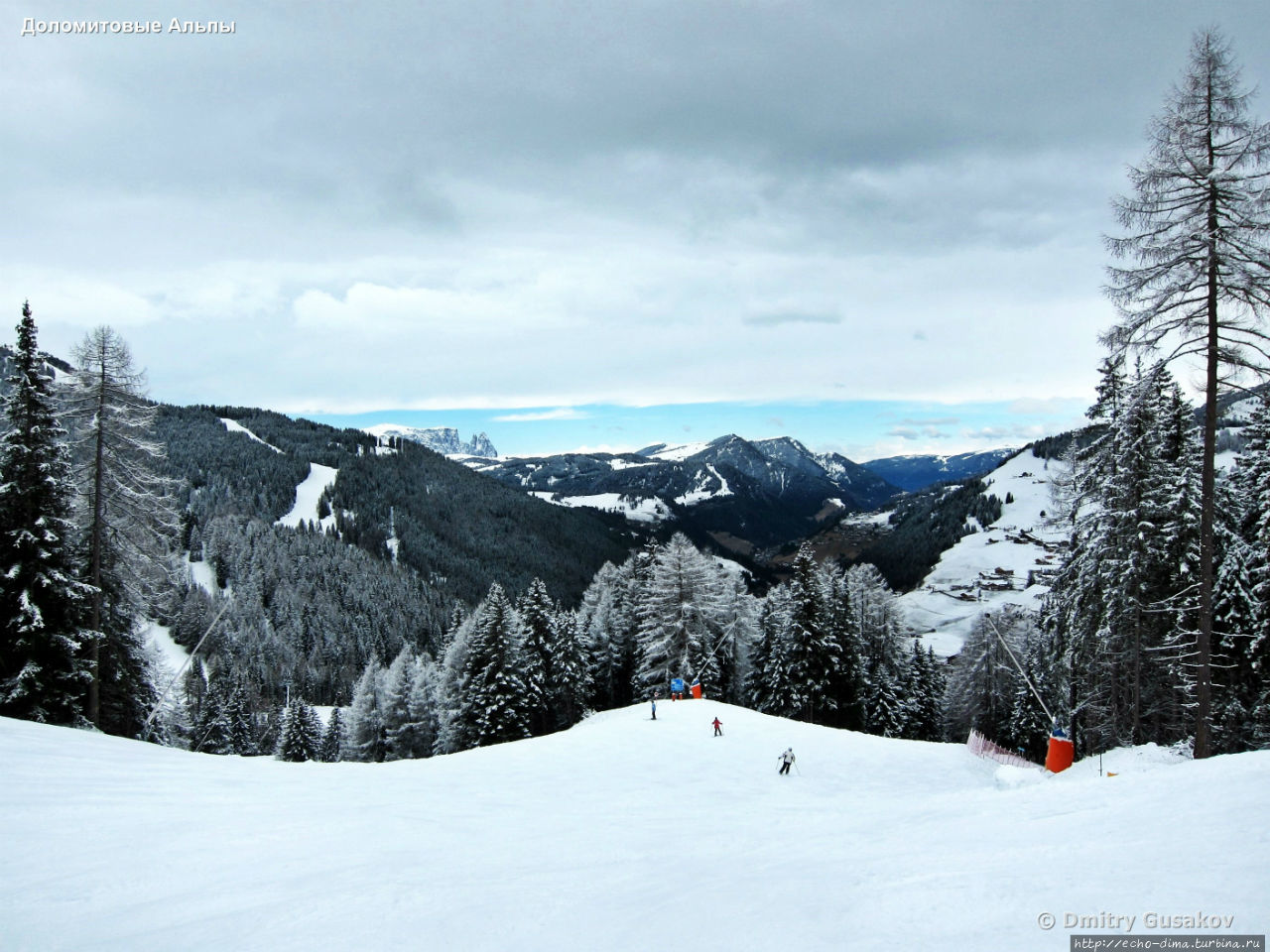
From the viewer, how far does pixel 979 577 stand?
133250 millimetres

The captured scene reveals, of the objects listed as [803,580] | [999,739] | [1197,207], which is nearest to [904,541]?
[999,739]

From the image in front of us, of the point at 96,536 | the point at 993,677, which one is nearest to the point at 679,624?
the point at 993,677

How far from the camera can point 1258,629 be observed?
20.3m

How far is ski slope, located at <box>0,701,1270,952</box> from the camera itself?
19.3 ft

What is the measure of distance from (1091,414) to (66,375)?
37.8 m

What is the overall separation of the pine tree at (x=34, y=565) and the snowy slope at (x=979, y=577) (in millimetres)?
100740

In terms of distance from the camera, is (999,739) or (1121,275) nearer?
(1121,275)

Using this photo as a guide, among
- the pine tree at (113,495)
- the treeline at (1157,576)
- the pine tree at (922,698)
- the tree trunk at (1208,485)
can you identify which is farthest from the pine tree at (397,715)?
the tree trunk at (1208,485)

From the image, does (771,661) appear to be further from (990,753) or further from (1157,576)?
(1157,576)

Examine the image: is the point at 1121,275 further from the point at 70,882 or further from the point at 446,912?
the point at 70,882

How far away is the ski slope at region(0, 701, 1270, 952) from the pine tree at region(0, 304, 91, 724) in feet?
23.2

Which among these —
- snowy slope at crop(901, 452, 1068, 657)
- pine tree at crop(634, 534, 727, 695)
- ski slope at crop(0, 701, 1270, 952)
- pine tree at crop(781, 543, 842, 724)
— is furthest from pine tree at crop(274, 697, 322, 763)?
Answer: snowy slope at crop(901, 452, 1068, 657)

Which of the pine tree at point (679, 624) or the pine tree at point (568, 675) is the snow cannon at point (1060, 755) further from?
the pine tree at point (568, 675)

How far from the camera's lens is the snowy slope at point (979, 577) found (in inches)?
4400
